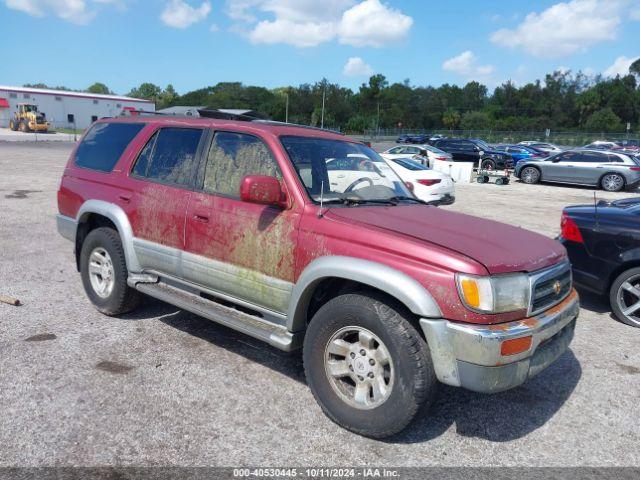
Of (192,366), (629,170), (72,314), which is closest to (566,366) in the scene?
(192,366)

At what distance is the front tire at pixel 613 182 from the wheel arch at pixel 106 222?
21.0m

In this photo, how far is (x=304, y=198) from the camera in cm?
354

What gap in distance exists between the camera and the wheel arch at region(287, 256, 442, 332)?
2863 millimetres

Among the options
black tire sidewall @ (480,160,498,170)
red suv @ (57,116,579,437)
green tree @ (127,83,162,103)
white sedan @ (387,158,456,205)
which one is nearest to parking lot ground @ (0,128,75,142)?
black tire sidewall @ (480,160,498,170)

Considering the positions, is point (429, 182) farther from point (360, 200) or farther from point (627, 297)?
point (360, 200)

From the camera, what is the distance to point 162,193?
431 centimetres

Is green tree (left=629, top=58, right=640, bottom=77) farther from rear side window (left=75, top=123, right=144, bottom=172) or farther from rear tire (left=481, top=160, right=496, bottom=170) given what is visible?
rear side window (left=75, top=123, right=144, bottom=172)

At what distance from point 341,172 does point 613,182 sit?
2033 cm

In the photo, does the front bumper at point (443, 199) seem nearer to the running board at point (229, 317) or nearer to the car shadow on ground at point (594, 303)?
the car shadow on ground at point (594, 303)

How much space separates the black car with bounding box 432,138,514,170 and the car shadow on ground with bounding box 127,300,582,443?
23.7 meters

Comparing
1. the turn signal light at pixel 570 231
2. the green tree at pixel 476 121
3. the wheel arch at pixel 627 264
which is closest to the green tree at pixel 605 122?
the green tree at pixel 476 121

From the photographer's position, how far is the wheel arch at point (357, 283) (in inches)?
113

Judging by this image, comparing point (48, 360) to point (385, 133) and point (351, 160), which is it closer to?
point (351, 160)

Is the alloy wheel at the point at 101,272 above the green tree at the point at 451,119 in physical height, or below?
below
